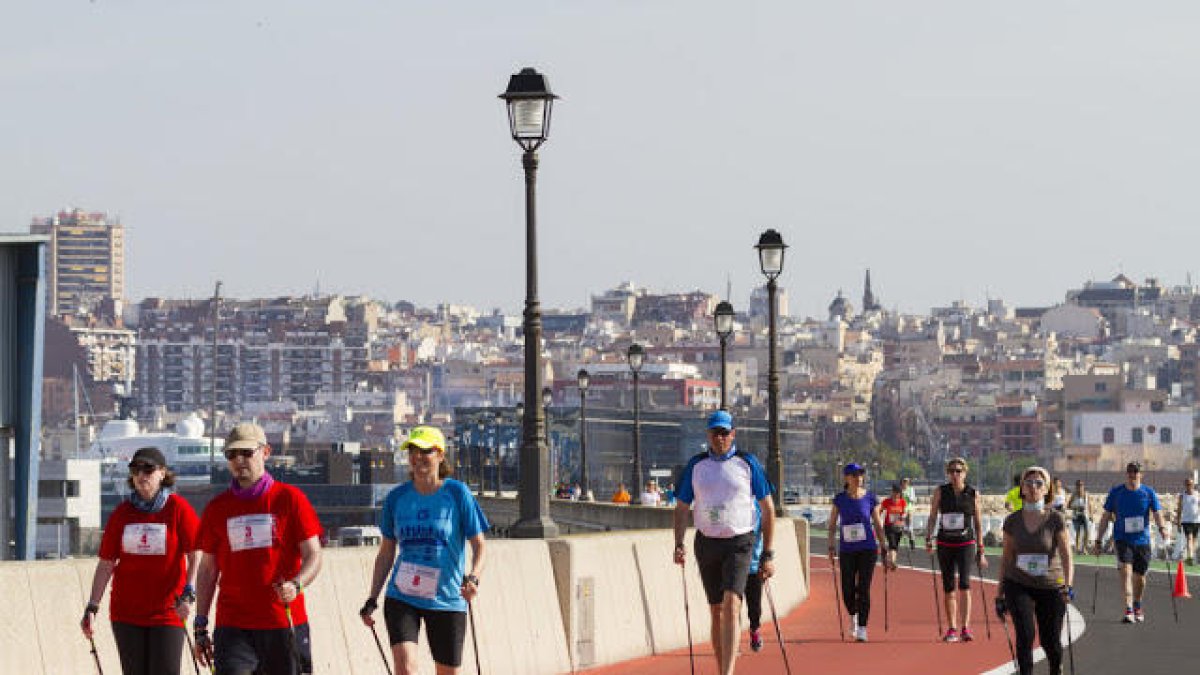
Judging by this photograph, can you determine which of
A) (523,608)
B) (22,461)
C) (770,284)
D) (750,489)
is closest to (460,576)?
(750,489)

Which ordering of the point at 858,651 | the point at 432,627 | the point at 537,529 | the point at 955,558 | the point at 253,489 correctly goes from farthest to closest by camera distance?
the point at 955,558
the point at 858,651
the point at 537,529
the point at 432,627
the point at 253,489

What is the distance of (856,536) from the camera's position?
76.8 feet

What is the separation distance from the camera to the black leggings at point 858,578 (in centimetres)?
2344

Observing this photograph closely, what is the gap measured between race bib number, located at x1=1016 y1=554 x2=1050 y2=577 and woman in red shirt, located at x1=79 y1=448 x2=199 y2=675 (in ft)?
21.1

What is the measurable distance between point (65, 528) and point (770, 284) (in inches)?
3731

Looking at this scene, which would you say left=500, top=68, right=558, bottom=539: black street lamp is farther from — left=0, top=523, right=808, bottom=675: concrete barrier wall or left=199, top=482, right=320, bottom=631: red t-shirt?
left=199, top=482, right=320, bottom=631: red t-shirt

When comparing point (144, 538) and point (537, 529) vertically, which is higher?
point (144, 538)

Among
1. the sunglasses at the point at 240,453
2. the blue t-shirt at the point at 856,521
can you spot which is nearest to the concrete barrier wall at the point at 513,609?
the blue t-shirt at the point at 856,521

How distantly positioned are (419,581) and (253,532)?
1.51 metres

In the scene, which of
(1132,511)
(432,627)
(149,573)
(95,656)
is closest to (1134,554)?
(1132,511)

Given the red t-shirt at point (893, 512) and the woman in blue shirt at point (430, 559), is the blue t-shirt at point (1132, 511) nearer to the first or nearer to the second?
the red t-shirt at point (893, 512)

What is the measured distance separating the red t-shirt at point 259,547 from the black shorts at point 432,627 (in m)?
1.38

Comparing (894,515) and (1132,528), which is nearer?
(1132,528)

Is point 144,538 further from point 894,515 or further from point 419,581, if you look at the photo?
point 894,515
